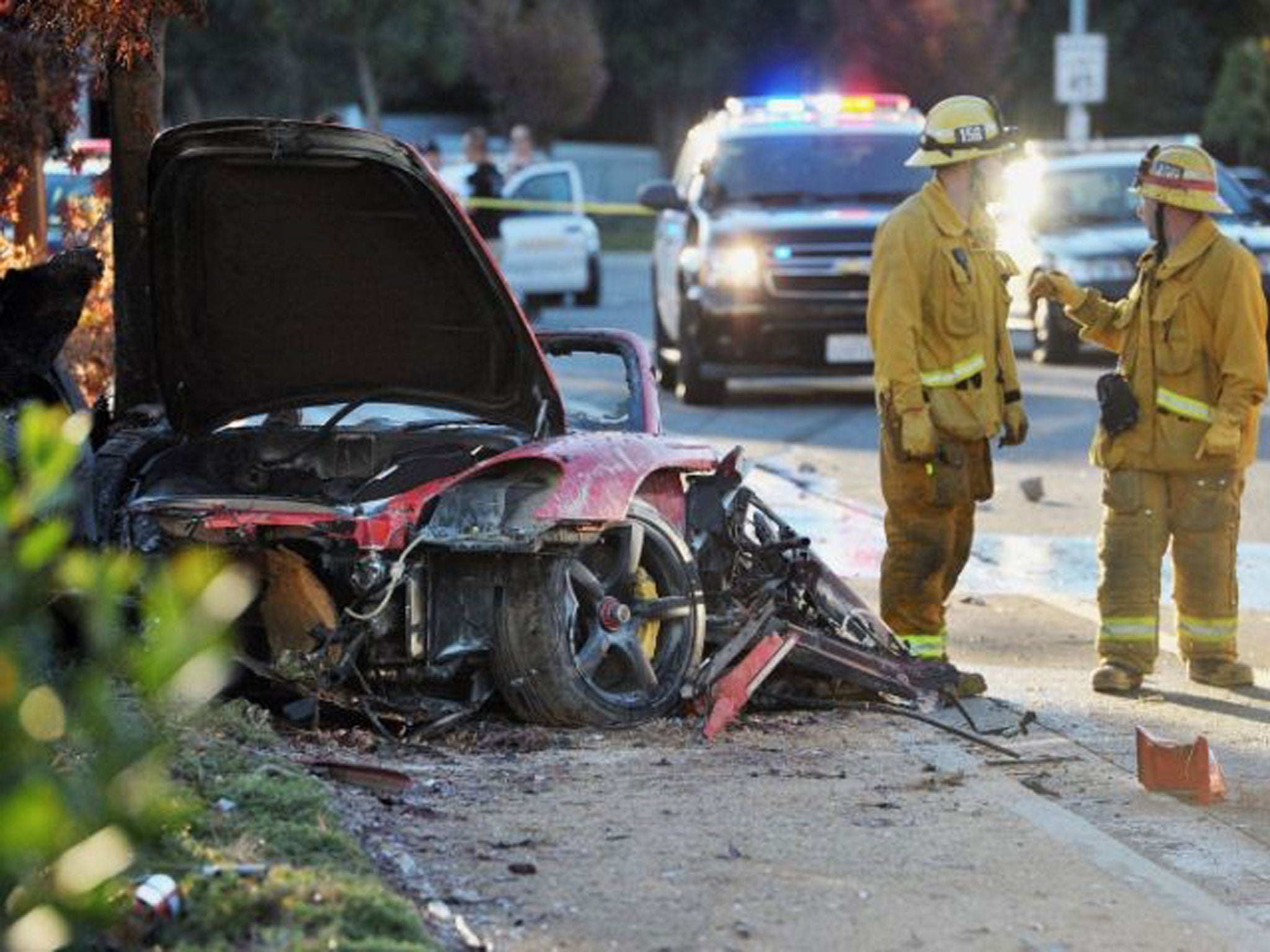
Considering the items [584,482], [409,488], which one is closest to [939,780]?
[584,482]

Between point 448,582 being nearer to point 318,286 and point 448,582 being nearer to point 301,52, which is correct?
point 318,286

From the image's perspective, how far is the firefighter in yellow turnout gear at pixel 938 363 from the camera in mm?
8367

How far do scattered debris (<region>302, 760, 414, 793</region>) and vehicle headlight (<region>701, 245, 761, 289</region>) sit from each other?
499 inches

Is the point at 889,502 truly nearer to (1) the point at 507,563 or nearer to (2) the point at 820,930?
(1) the point at 507,563

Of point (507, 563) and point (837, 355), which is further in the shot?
point (837, 355)

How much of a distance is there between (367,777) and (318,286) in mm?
1907

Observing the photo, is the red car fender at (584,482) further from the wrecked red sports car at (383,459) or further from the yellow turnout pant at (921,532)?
the yellow turnout pant at (921,532)

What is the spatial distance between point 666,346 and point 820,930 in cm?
1609

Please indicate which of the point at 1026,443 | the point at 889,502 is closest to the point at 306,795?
the point at 889,502

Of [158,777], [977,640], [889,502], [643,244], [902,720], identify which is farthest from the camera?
[643,244]

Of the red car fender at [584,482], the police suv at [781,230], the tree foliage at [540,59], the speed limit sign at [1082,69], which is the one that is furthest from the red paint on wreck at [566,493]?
the tree foliage at [540,59]

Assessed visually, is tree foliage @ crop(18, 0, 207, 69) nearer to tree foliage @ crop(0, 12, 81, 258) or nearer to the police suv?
tree foliage @ crop(0, 12, 81, 258)

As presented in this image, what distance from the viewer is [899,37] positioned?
48281 millimetres

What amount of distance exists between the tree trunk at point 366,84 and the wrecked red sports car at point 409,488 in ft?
136
